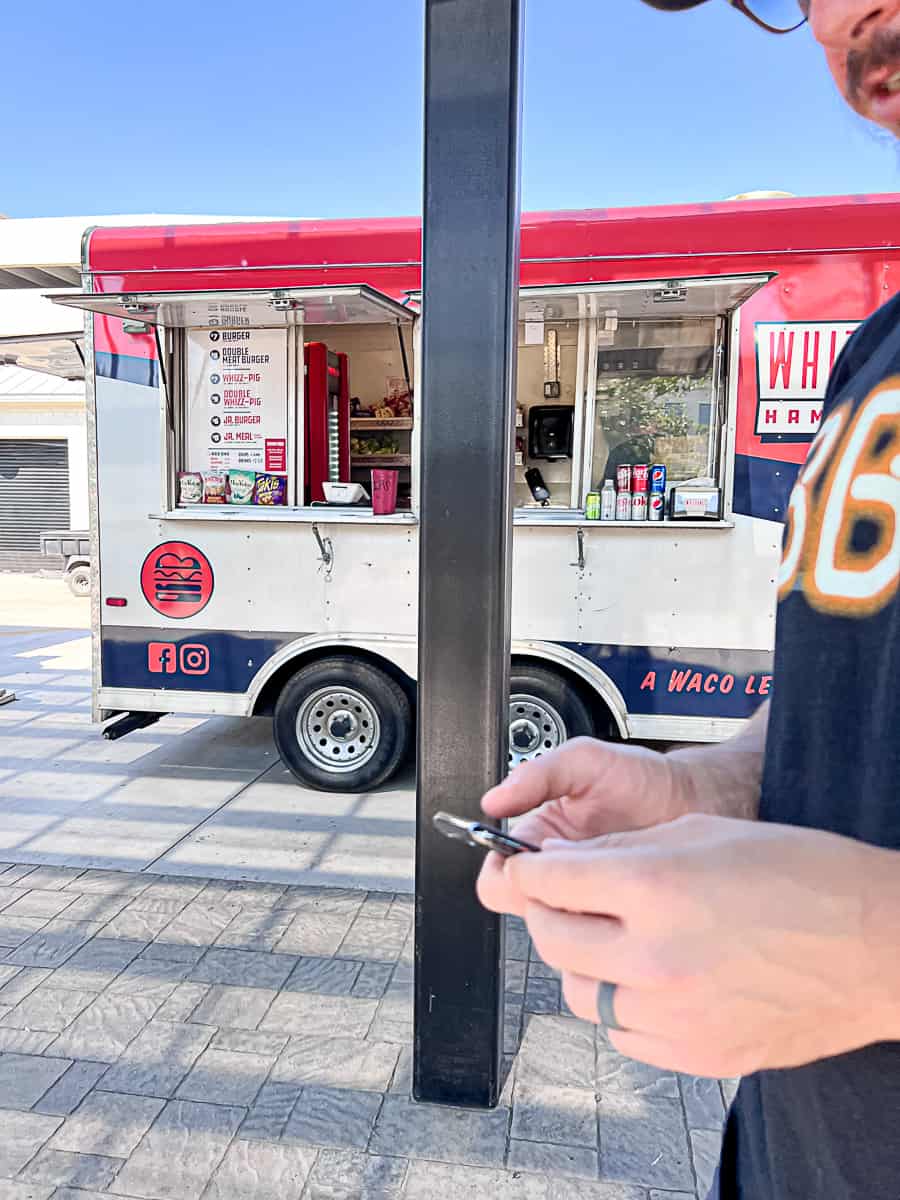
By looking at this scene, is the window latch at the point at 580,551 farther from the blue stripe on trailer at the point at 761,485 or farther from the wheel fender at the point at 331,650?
the wheel fender at the point at 331,650

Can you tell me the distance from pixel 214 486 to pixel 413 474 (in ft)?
3.99

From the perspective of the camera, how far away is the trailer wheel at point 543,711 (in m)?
4.85

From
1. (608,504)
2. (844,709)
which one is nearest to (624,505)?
(608,504)

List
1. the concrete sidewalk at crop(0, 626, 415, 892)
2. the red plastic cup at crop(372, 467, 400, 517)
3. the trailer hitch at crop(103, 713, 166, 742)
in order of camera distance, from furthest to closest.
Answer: the trailer hitch at crop(103, 713, 166, 742) → the red plastic cup at crop(372, 467, 400, 517) → the concrete sidewalk at crop(0, 626, 415, 892)

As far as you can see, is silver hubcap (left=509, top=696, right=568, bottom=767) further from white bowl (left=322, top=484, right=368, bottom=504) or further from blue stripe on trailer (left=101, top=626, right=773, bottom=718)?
white bowl (left=322, top=484, right=368, bottom=504)

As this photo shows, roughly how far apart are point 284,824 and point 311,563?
4.75 feet

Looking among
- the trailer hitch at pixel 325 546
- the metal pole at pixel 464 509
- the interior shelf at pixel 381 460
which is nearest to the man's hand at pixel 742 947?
the metal pole at pixel 464 509

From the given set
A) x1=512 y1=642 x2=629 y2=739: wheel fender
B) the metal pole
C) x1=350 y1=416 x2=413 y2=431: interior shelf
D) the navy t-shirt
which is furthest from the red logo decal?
the navy t-shirt

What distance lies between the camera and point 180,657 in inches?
199

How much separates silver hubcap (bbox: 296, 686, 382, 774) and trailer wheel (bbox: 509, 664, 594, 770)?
2.75 ft

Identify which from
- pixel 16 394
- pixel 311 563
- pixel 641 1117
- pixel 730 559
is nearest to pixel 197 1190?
pixel 641 1117

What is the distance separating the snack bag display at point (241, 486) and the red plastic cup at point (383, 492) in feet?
2.61

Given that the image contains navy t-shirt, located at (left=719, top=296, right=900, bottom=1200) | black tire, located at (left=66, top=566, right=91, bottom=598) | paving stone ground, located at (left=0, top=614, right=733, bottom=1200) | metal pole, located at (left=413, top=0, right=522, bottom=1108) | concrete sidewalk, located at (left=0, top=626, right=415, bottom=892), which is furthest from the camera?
black tire, located at (left=66, top=566, right=91, bottom=598)

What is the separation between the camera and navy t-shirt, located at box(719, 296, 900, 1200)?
0.71 metres
